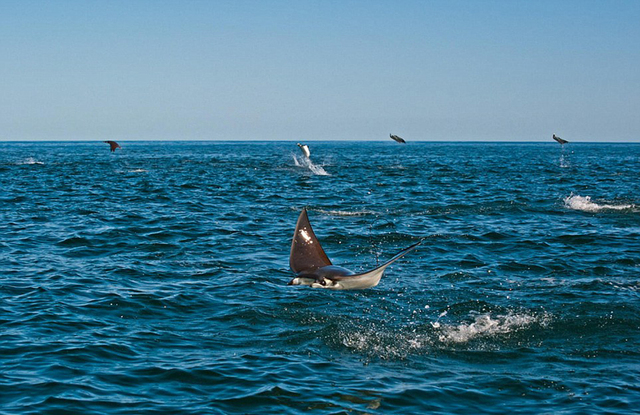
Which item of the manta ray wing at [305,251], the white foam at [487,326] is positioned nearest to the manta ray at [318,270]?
the manta ray wing at [305,251]

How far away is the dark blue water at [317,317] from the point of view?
803 cm

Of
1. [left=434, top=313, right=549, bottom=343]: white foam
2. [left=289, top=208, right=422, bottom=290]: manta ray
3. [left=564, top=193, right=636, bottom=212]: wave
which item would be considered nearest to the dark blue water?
[left=434, top=313, right=549, bottom=343]: white foam

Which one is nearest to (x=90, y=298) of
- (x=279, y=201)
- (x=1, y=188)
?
(x=279, y=201)

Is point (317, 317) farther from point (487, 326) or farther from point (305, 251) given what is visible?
point (487, 326)

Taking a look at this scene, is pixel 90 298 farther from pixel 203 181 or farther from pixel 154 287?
pixel 203 181

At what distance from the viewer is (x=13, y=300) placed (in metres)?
12.1

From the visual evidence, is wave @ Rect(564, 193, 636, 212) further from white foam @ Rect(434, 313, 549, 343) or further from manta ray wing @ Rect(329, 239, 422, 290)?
manta ray wing @ Rect(329, 239, 422, 290)

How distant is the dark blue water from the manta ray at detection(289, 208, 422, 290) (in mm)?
570

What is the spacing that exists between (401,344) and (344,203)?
59.3 feet

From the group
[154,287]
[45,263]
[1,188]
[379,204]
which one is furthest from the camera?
[1,188]

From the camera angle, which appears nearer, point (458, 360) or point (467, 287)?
point (458, 360)

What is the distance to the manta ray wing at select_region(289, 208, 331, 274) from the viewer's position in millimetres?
12750

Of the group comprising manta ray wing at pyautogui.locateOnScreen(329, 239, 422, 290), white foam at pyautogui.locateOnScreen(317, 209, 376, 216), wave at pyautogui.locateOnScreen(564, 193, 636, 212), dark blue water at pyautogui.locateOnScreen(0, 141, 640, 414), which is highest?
wave at pyautogui.locateOnScreen(564, 193, 636, 212)

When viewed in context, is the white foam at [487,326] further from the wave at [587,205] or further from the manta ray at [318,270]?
the wave at [587,205]
